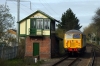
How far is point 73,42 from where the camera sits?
3497cm

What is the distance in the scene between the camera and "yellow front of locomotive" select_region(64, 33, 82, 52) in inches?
1361

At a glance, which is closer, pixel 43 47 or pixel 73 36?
pixel 43 47

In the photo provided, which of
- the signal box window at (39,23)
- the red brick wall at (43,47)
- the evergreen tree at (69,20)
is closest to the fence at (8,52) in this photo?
the red brick wall at (43,47)

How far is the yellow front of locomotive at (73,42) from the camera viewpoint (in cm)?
3457

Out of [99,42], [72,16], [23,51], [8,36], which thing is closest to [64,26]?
[72,16]

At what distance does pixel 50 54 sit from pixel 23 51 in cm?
472

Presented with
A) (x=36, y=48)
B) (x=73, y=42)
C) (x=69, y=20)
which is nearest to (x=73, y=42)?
(x=73, y=42)

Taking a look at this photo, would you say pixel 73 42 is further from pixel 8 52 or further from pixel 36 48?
pixel 8 52

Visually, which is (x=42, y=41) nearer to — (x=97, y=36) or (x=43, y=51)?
(x=43, y=51)

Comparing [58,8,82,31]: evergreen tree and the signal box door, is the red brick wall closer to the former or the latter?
the signal box door

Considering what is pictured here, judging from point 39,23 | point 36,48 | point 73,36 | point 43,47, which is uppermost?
point 39,23

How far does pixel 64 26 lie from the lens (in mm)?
85312

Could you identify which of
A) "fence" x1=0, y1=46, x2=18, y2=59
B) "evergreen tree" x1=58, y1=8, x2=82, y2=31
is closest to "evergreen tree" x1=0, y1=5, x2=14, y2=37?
"fence" x1=0, y1=46, x2=18, y2=59

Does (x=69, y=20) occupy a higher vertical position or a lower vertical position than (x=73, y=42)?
higher
